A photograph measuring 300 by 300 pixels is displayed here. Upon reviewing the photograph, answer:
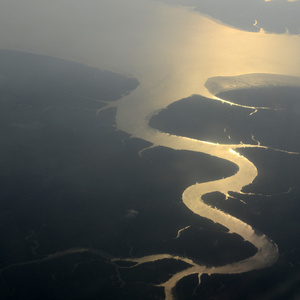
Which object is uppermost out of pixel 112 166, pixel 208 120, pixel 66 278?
pixel 208 120

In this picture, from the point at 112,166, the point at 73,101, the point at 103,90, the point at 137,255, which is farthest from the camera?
the point at 103,90

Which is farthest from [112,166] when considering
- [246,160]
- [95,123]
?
[246,160]

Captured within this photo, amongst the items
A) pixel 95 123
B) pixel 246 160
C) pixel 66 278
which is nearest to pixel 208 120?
pixel 246 160

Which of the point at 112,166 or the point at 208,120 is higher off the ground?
the point at 208,120

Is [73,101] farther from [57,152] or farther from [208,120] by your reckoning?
[208,120]

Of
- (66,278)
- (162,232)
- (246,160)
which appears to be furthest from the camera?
(246,160)

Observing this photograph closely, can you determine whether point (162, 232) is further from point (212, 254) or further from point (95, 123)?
point (95, 123)

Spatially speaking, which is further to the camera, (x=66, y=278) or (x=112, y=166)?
(x=112, y=166)

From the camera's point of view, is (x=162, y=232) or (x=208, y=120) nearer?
(x=162, y=232)

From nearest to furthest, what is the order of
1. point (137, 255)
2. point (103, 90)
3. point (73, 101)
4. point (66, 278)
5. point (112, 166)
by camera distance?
1. point (66, 278)
2. point (137, 255)
3. point (112, 166)
4. point (73, 101)
5. point (103, 90)
